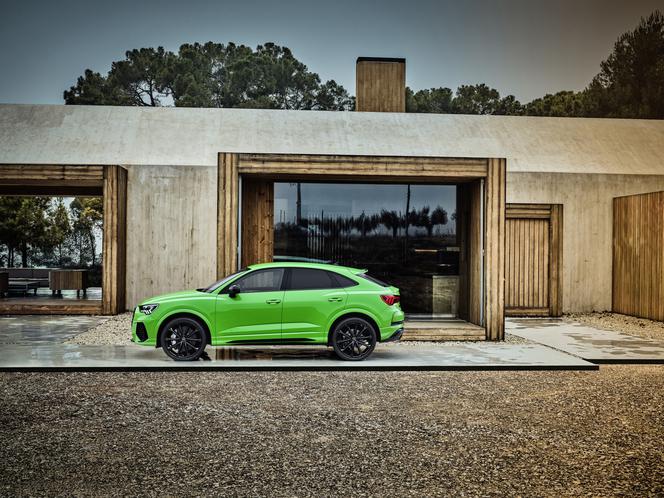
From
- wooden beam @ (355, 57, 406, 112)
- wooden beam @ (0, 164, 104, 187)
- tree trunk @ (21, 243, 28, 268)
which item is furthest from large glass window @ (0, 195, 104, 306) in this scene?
wooden beam @ (355, 57, 406, 112)

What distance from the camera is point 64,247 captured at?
95.9ft

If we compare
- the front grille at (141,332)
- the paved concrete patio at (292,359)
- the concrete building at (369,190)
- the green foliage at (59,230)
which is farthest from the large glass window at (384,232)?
the green foliage at (59,230)

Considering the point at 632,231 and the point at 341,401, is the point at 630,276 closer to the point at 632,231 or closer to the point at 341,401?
the point at 632,231

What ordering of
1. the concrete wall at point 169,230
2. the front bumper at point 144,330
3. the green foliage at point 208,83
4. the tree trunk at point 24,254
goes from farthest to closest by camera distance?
1. the green foliage at point 208,83
2. the tree trunk at point 24,254
3. the concrete wall at point 169,230
4. the front bumper at point 144,330

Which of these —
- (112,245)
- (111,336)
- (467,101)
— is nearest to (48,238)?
(112,245)

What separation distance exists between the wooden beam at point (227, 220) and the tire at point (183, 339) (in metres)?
2.04

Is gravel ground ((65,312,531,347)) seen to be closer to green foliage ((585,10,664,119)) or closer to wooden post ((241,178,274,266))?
wooden post ((241,178,274,266))

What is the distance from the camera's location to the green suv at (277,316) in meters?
10.7

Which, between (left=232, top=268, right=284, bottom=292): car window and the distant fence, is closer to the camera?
(left=232, top=268, right=284, bottom=292): car window

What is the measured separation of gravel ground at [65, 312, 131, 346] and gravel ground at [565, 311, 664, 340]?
10.0 meters

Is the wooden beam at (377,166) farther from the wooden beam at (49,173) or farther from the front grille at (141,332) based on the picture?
the wooden beam at (49,173)

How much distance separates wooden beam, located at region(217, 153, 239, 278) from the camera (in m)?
12.9

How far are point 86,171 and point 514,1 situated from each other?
137ft

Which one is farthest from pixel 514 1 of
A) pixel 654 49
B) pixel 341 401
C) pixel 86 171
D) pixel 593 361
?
pixel 341 401
